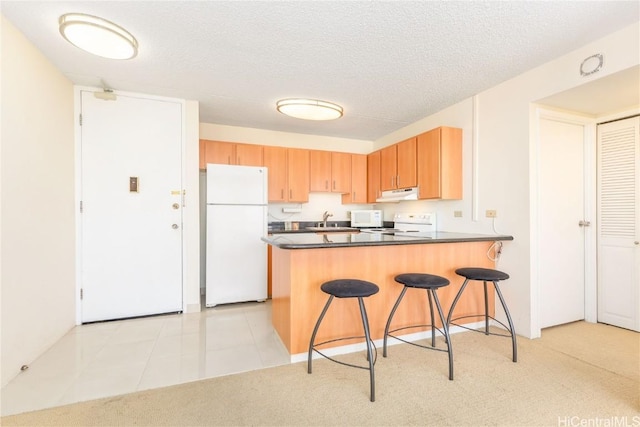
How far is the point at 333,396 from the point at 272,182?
310cm

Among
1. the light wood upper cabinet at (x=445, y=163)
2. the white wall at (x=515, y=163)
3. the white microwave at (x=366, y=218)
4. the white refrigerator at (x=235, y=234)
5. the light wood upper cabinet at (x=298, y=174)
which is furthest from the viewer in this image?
the white microwave at (x=366, y=218)

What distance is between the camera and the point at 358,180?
477 cm

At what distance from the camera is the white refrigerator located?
3398 millimetres

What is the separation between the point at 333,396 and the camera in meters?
1.70

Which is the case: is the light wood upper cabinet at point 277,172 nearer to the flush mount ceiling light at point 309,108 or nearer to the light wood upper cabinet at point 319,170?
the light wood upper cabinet at point 319,170

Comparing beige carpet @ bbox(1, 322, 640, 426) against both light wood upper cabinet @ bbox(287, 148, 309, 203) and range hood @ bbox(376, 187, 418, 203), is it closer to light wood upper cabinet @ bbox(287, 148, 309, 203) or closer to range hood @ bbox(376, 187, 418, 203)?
range hood @ bbox(376, 187, 418, 203)

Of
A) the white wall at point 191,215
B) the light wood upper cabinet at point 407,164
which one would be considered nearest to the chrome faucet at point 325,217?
the light wood upper cabinet at point 407,164

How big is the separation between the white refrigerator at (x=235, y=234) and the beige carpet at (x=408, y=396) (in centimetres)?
164

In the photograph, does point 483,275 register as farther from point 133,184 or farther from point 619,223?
point 133,184

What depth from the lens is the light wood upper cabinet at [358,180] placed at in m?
4.73

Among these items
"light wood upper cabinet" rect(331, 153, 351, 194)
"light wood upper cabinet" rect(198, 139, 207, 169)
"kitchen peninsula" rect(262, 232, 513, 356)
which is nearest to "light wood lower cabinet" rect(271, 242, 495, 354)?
"kitchen peninsula" rect(262, 232, 513, 356)

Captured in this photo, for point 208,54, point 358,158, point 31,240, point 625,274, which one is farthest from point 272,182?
point 625,274

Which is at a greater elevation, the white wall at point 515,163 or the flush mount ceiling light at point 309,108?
the flush mount ceiling light at point 309,108

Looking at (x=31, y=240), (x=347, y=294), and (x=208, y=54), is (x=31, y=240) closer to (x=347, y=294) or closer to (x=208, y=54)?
(x=208, y=54)
